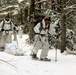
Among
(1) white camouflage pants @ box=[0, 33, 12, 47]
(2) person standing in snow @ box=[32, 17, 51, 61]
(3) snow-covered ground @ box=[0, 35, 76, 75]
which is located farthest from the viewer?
(1) white camouflage pants @ box=[0, 33, 12, 47]

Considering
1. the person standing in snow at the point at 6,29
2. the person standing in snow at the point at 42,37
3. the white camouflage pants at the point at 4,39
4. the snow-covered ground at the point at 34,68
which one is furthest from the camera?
the white camouflage pants at the point at 4,39

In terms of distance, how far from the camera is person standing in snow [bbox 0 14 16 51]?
1508 cm

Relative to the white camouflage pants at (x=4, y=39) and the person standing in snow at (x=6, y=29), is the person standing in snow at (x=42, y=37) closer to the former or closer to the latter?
the person standing in snow at (x=6, y=29)

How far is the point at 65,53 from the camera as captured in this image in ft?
47.0

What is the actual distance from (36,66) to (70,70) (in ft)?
3.97

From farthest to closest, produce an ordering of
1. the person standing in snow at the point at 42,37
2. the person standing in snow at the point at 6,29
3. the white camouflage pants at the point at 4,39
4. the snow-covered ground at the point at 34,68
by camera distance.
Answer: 1. the white camouflage pants at the point at 4,39
2. the person standing in snow at the point at 6,29
3. the person standing in snow at the point at 42,37
4. the snow-covered ground at the point at 34,68

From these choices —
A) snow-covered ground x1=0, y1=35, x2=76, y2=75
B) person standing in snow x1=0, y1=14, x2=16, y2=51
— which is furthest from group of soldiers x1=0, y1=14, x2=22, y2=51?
snow-covered ground x1=0, y1=35, x2=76, y2=75

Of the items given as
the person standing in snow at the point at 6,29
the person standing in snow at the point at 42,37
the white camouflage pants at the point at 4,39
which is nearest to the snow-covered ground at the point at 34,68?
the person standing in snow at the point at 42,37

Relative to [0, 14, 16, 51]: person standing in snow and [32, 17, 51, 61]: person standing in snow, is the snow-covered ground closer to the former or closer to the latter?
[32, 17, 51, 61]: person standing in snow

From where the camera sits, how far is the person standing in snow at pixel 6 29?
49.5ft

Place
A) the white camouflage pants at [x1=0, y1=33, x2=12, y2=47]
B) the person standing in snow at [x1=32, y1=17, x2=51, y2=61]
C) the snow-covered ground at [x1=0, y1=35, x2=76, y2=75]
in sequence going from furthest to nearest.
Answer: the white camouflage pants at [x1=0, y1=33, x2=12, y2=47], the person standing in snow at [x1=32, y1=17, x2=51, y2=61], the snow-covered ground at [x1=0, y1=35, x2=76, y2=75]

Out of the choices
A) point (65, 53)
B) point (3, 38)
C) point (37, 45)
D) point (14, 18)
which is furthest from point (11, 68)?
point (14, 18)

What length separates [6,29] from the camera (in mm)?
15281

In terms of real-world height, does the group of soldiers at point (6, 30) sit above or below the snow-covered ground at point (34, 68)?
above
